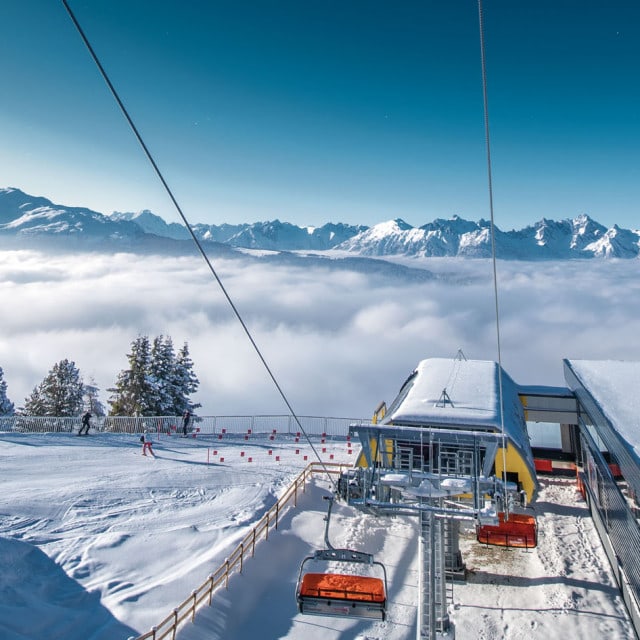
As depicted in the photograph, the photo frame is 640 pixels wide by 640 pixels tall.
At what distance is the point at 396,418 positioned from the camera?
595 inches

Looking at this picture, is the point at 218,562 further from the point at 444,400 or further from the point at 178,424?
the point at 178,424

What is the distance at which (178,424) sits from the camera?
35.1 m

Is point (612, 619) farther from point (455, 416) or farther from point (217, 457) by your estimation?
point (217, 457)

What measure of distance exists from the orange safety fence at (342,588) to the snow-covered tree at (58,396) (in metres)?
43.4

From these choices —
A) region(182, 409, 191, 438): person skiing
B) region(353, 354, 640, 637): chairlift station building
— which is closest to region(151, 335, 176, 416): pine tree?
region(182, 409, 191, 438): person skiing

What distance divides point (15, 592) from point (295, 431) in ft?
82.9

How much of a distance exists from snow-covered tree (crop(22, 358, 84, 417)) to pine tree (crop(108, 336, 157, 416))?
5.52 meters

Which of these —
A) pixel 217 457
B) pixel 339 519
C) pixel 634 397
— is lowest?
pixel 339 519

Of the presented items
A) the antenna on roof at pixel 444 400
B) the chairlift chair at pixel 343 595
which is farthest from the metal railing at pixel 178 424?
the chairlift chair at pixel 343 595

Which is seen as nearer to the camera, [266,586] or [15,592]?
[15,592]

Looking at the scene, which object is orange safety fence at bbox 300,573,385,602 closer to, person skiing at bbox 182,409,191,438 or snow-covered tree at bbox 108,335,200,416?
person skiing at bbox 182,409,191,438

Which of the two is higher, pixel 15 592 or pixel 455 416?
pixel 455 416

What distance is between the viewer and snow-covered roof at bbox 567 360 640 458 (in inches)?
602

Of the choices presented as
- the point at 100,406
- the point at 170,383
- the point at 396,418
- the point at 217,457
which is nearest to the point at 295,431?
the point at 217,457
